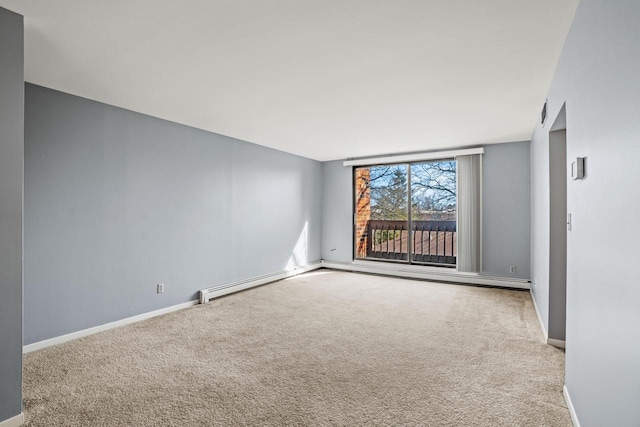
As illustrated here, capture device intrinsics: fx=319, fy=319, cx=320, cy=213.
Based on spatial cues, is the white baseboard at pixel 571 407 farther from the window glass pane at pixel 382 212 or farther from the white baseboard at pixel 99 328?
the window glass pane at pixel 382 212

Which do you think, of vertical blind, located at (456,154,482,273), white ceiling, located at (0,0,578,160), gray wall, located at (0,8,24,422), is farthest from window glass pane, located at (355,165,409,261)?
gray wall, located at (0,8,24,422)

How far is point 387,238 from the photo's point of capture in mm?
6711

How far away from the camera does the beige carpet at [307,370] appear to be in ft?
6.44

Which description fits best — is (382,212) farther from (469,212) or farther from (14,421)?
(14,421)

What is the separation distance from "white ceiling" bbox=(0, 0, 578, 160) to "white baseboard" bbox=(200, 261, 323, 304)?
235 cm

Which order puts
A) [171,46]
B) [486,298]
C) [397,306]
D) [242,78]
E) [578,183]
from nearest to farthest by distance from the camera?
1. [578,183]
2. [171,46]
3. [242,78]
4. [397,306]
5. [486,298]

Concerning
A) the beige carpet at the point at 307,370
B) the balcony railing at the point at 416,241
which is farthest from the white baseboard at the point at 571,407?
the balcony railing at the point at 416,241

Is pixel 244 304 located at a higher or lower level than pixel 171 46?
lower

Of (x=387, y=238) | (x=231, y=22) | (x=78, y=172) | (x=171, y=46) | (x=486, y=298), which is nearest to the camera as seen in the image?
(x=231, y=22)

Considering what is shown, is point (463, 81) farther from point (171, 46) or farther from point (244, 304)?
point (244, 304)

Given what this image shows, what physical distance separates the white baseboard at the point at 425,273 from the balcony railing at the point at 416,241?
0.33 meters

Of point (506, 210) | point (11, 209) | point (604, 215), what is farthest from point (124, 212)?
point (506, 210)

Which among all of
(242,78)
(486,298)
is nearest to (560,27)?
(242,78)

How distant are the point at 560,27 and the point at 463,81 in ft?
2.78
